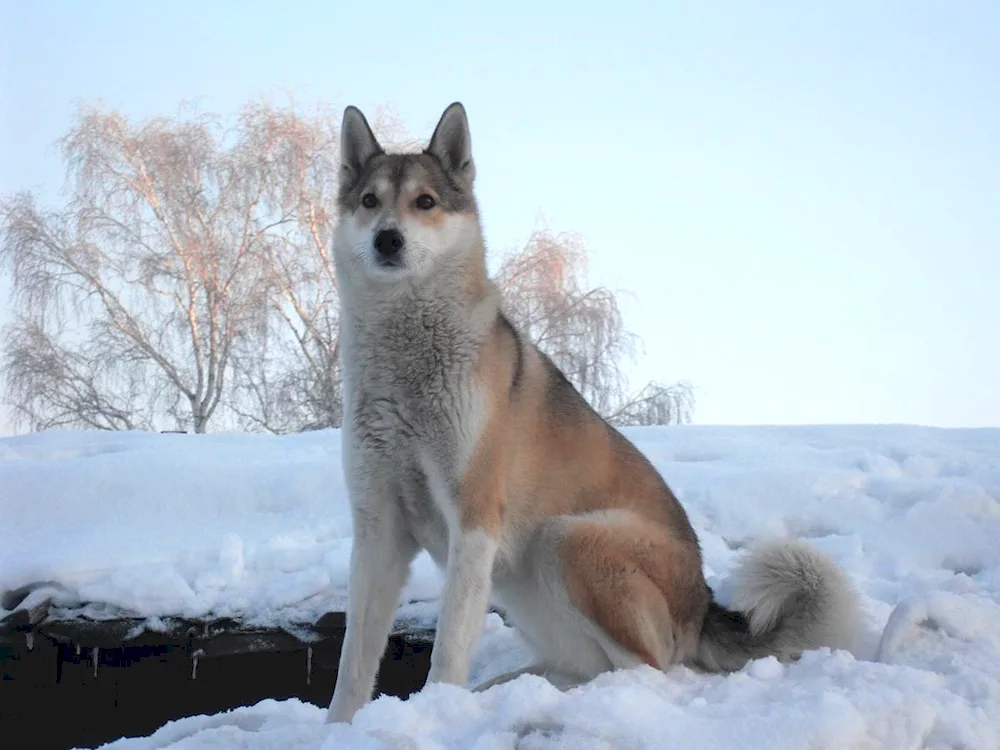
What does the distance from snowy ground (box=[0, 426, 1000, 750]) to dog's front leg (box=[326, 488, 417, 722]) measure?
0.17m

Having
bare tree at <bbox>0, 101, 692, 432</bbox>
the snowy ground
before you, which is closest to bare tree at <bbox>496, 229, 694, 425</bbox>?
bare tree at <bbox>0, 101, 692, 432</bbox>

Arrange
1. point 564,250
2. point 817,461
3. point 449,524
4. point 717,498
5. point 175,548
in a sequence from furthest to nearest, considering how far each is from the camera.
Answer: point 564,250, point 817,461, point 717,498, point 175,548, point 449,524

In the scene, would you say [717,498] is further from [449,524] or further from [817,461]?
[449,524]

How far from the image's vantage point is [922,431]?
754 centimetres

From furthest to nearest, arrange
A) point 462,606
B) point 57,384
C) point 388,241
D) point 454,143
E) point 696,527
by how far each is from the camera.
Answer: point 57,384, point 696,527, point 454,143, point 388,241, point 462,606

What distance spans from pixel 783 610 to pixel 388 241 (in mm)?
1898

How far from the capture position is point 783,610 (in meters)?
3.18

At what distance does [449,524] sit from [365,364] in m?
0.65

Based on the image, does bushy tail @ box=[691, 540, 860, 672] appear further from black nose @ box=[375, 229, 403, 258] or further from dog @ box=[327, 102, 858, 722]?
black nose @ box=[375, 229, 403, 258]

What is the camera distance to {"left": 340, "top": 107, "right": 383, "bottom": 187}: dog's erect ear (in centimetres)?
349

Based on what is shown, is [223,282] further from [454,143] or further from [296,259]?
[454,143]

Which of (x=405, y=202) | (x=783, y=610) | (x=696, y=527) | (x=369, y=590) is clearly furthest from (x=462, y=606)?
(x=696, y=527)

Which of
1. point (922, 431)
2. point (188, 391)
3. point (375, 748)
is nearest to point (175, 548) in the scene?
point (375, 748)

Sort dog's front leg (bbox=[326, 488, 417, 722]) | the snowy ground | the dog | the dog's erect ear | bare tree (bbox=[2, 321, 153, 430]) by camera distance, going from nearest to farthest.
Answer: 1. the snowy ground
2. the dog
3. dog's front leg (bbox=[326, 488, 417, 722])
4. the dog's erect ear
5. bare tree (bbox=[2, 321, 153, 430])
